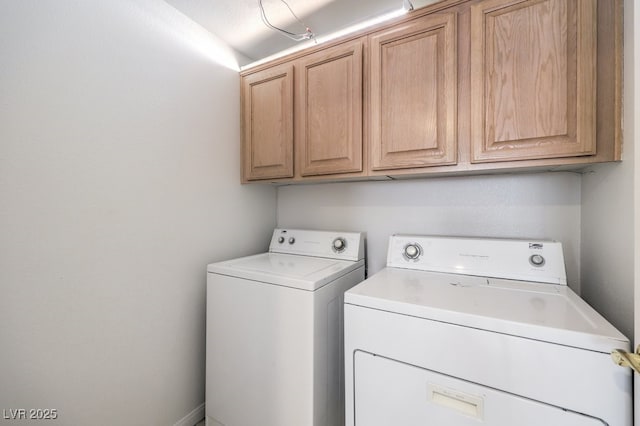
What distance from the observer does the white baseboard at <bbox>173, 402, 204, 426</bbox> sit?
1.52m

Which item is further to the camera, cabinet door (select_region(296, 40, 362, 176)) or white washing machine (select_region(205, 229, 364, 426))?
cabinet door (select_region(296, 40, 362, 176))

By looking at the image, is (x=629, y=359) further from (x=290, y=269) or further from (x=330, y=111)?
(x=330, y=111)

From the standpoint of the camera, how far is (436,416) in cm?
90

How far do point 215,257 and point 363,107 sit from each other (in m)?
1.27

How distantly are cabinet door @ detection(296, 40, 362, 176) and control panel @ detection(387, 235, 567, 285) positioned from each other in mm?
550

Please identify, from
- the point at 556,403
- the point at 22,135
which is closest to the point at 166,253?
the point at 22,135

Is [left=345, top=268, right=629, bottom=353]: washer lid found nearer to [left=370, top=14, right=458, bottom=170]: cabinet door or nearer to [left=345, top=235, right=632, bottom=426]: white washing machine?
[left=345, top=235, right=632, bottom=426]: white washing machine

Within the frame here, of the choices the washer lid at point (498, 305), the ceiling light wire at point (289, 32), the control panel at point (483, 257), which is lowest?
the washer lid at point (498, 305)

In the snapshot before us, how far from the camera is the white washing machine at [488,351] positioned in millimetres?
730

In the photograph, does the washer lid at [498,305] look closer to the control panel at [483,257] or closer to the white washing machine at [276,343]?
the control panel at [483,257]

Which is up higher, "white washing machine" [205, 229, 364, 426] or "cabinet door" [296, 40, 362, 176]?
"cabinet door" [296, 40, 362, 176]

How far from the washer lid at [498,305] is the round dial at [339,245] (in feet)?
1.33

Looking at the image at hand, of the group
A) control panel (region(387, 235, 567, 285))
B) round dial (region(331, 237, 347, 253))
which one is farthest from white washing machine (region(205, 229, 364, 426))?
control panel (region(387, 235, 567, 285))

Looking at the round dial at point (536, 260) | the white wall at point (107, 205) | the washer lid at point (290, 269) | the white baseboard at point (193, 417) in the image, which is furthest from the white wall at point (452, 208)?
the white baseboard at point (193, 417)
